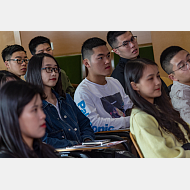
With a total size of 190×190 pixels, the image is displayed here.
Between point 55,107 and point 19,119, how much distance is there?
1.81ft

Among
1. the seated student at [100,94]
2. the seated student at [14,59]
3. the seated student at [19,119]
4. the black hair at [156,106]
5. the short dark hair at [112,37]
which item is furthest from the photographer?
the short dark hair at [112,37]

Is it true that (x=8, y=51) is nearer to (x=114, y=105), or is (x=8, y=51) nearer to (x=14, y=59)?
(x=14, y=59)

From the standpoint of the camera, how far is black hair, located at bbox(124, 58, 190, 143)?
1.41 m

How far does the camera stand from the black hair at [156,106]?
1406mm

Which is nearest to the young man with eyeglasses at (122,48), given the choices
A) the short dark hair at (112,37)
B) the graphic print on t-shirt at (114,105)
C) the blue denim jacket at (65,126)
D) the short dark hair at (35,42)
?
the short dark hair at (112,37)

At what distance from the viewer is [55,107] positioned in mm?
1496

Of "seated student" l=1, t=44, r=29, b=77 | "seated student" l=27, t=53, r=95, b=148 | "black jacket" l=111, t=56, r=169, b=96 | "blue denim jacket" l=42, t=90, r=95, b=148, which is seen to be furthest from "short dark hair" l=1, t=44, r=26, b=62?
"black jacket" l=111, t=56, r=169, b=96

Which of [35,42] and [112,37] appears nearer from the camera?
[35,42]

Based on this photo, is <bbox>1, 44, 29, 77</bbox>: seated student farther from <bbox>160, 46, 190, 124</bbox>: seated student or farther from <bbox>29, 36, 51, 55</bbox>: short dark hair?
<bbox>160, 46, 190, 124</bbox>: seated student

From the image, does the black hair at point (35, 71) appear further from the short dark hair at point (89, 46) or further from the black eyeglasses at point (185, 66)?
the black eyeglasses at point (185, 66)

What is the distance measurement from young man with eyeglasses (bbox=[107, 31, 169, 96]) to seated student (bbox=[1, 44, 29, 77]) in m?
0.69

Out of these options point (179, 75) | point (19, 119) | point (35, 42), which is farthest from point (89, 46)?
point (19, 119)
